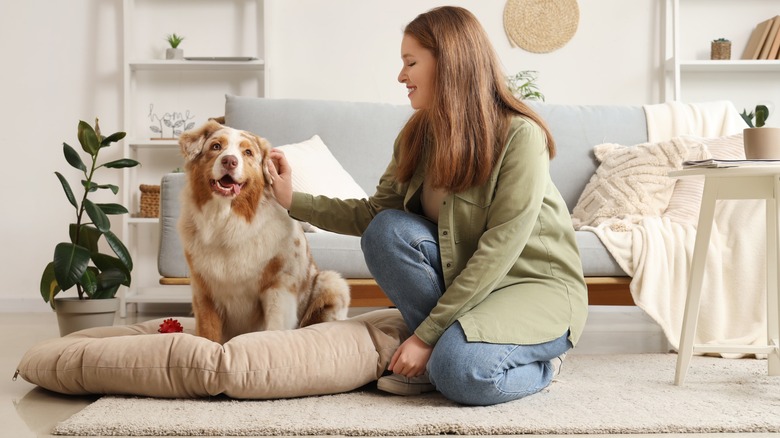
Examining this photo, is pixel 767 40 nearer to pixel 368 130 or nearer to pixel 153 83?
pixel 368 130

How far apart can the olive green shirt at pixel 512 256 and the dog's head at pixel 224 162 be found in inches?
16.6

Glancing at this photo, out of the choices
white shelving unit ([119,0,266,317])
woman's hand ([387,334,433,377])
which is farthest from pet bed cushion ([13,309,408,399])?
white shelving unit ([119,0,266,317])

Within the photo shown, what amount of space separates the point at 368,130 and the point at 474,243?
5.58 ft

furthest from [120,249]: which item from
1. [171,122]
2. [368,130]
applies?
A: [171,122]

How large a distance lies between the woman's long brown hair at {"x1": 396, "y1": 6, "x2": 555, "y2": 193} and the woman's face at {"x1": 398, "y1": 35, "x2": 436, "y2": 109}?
0.02m

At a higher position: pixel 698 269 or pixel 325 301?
pixel 698 269

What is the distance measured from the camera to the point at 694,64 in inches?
182

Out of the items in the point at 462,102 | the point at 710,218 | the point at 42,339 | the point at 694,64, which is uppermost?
the point at 694,64

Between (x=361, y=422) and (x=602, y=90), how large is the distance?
3.59 m

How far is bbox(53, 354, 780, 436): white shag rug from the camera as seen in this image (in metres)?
1.70

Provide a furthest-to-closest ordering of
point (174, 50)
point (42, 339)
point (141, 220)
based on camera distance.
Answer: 1. point (174, 50)
2. point (141, 220)
3. point (42, 339)

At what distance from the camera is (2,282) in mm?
4734

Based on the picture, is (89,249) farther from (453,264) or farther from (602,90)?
(602,90)

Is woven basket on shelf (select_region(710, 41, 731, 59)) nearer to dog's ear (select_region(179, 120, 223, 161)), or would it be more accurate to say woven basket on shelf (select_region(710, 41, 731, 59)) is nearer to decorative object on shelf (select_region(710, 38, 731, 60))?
decorative object on shelf (select_region(710, 38, 731, 60))
